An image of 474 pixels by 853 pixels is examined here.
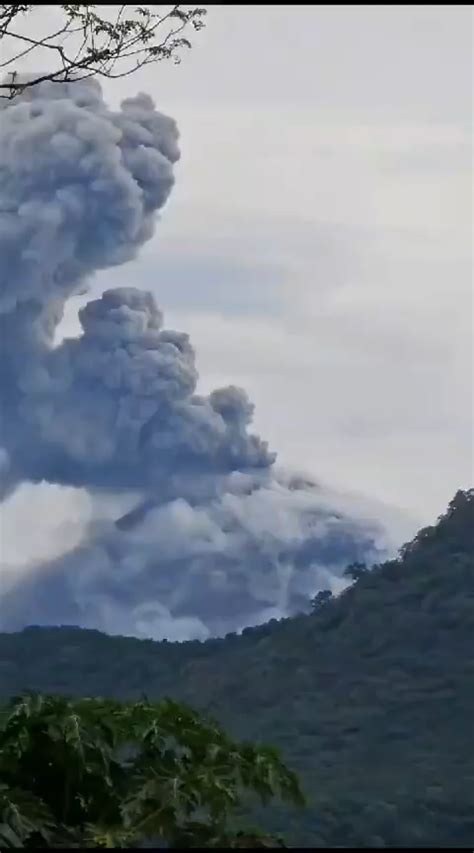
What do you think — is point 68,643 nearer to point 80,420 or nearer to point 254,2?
point 80,420

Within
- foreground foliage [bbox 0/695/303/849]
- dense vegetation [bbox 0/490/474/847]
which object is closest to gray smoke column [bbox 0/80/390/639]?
dense vegetation [bbox 0/490/474/847]

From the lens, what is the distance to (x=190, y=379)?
350cm

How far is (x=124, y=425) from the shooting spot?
12.0ft

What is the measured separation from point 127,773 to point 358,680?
7.15 feet

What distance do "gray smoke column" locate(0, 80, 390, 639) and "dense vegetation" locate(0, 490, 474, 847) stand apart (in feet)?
0.31

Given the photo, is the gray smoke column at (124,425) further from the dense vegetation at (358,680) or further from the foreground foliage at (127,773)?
the foreground foliage at (127,773)

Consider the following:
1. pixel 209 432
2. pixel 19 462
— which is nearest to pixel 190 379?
pixel 209 432

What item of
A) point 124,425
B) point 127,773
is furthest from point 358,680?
point 127,773

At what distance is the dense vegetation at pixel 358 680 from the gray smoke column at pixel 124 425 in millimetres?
95

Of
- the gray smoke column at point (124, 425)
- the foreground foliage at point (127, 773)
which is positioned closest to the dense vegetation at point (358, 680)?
the gray smoke column at point (124, 425)

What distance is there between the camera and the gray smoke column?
3480mm

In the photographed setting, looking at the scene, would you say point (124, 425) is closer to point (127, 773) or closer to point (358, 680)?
point (358, 680)

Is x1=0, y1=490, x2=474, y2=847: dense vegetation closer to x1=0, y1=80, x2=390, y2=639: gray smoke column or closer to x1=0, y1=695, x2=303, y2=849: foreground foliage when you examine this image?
x1=0, y1=80, x2=390, y2=639: gray smoke column

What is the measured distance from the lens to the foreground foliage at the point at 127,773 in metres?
1.38
